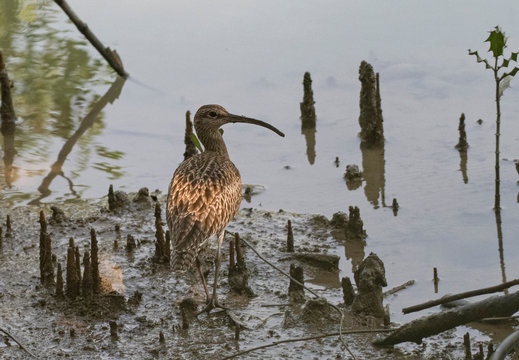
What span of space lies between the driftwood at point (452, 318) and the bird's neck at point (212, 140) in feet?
8.88

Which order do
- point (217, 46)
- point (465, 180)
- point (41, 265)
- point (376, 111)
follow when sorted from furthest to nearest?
point (217, 46) → point (376, 111) → point (465, 180) → point (41, 265)

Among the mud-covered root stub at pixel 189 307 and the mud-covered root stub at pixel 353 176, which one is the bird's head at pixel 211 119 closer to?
the mud-covered root stub at pixel 189 307

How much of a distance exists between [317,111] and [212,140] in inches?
167

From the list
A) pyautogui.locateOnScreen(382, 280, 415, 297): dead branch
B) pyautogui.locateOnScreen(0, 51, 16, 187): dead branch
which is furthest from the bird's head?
pyautogui.locateOnScreen(0, 51, 16, 187): dead branch

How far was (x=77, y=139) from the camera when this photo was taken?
12969 millimetres

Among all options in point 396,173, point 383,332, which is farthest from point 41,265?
point 396,173

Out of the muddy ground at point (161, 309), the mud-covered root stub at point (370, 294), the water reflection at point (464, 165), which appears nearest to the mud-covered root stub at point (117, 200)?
the muddy ground at point (161, 309)

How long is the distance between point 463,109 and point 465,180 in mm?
2097

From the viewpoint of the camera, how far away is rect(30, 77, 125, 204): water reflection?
1139cm

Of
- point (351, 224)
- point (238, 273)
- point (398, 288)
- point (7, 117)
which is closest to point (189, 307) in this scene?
point (238, 273)

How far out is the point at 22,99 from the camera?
13953 mm

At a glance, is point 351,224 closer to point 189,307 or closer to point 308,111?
point 189,307

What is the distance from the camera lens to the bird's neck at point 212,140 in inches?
369

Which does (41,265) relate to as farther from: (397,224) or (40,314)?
(397,224)
